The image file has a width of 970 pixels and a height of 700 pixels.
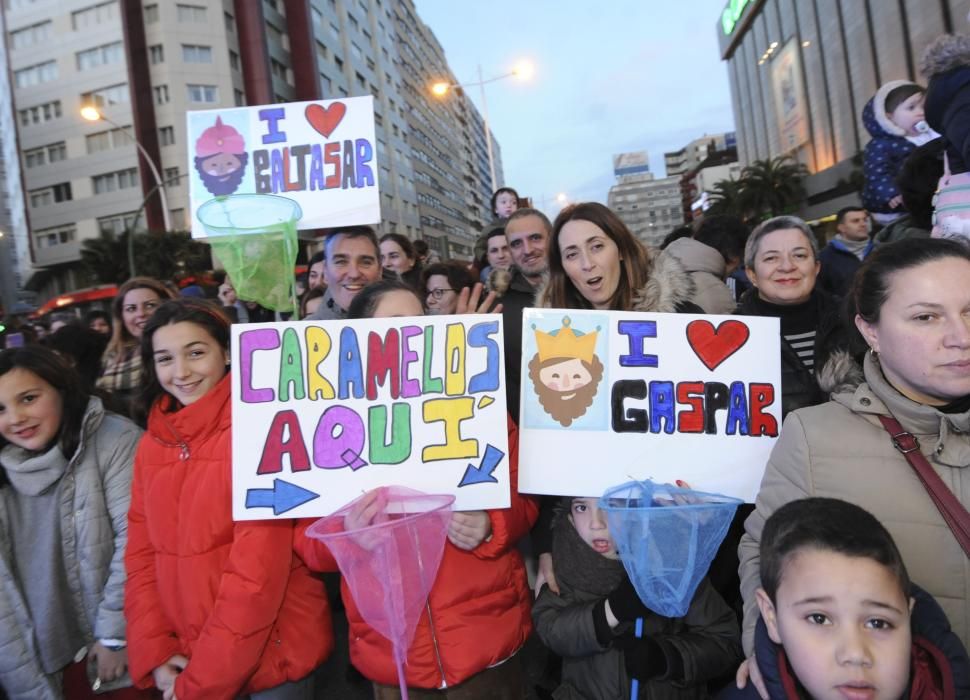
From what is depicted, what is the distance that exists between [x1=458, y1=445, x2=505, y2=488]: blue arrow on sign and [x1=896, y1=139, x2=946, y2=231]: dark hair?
6.91 ft

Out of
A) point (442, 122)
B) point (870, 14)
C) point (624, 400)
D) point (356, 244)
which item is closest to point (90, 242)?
point (356, 244)

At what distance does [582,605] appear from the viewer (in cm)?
207

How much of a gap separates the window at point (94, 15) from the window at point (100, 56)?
180 cm

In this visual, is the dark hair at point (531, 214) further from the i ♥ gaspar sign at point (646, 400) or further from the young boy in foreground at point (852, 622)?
the young boy in foreground at point (852, 622)

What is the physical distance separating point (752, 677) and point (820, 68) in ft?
148

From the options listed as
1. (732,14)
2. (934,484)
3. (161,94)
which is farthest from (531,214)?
(732,14)

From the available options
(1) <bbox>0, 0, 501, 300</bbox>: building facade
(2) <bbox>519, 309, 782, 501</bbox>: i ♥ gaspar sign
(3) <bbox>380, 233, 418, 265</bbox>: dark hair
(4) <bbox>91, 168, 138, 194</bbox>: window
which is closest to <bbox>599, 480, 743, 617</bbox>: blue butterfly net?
(2) <bbox>519, 309, 782, 501</bbox>: i ♥ gaspar sign

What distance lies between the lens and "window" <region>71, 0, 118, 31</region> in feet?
132

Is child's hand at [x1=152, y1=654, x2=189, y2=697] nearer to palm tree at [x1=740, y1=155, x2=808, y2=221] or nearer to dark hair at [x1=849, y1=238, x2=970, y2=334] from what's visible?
dark hair at [x1=849, y1=238, x2=970, y2=334]

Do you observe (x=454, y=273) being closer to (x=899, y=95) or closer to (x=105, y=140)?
(x=899, y=95)

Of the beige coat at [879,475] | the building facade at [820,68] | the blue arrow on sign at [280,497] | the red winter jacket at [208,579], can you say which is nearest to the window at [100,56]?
the building facade at [820,68]

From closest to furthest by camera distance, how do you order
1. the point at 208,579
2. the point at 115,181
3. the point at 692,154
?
1. the point at 208,579
2. the point at 115,181
3. the point at 692,154

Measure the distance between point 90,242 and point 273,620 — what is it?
4028 cm

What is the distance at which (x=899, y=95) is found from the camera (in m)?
3.04
